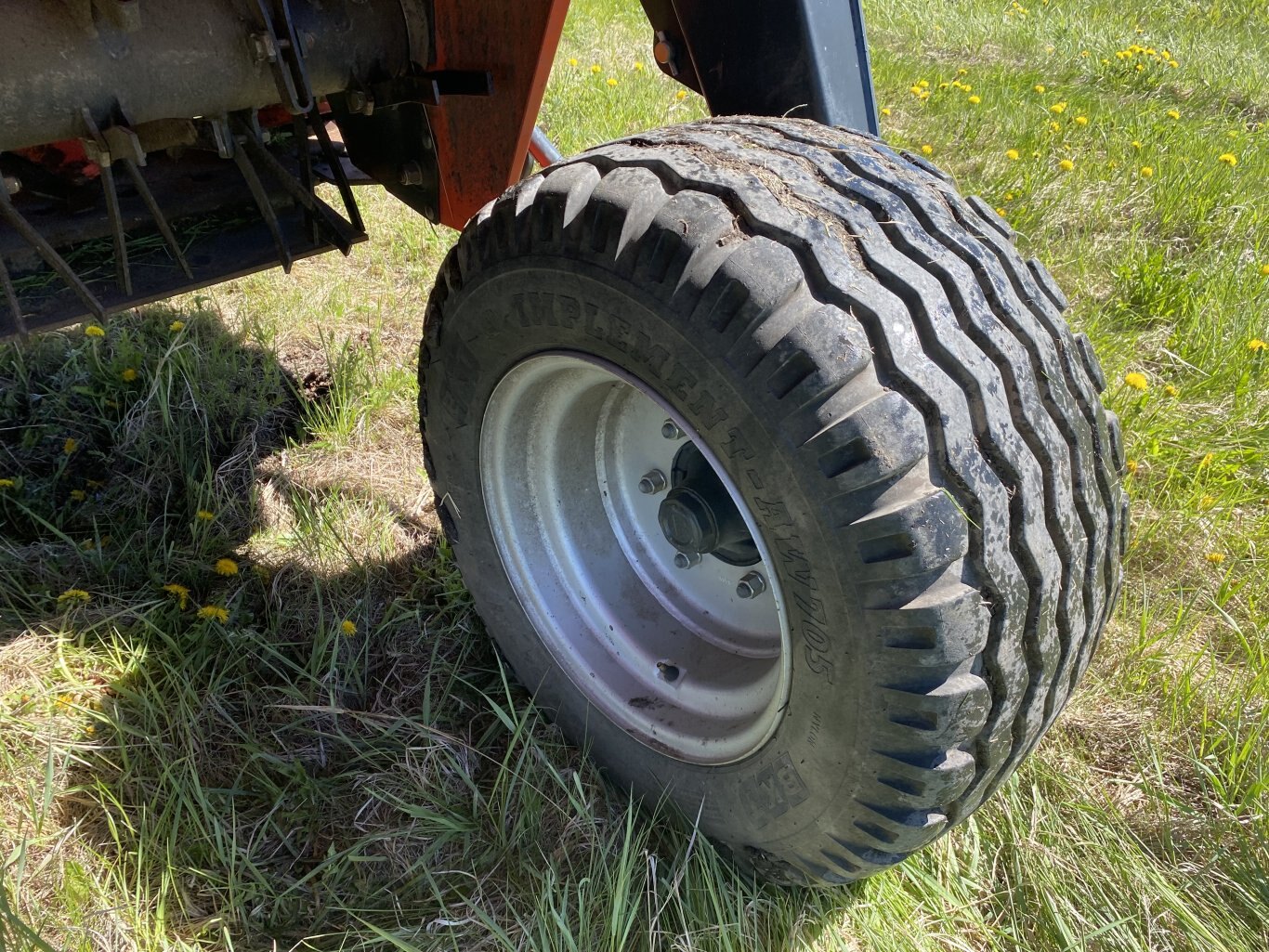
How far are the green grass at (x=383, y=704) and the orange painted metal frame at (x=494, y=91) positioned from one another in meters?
0.89

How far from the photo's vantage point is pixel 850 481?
1229mm

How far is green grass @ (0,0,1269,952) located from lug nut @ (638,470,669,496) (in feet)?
1.54

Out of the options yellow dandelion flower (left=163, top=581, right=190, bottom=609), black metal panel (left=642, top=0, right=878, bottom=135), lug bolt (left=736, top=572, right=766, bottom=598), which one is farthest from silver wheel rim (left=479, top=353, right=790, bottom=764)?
yellow dandelion flower (left=163, top=581, right=190, bottom=609)

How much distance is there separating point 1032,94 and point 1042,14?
7.96 feet

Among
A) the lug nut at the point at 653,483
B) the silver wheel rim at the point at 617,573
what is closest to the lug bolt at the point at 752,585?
the silver wheel rim at the point at 617,573

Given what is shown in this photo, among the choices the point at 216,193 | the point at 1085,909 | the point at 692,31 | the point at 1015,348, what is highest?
the point at 692,31

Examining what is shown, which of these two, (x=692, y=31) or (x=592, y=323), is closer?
(x=592, y=323)

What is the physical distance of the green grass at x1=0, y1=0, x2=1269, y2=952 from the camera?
1.66 m

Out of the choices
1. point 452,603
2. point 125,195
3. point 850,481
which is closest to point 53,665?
point 452,603

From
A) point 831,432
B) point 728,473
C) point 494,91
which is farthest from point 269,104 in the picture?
point 831,432

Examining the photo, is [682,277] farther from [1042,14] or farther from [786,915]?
[1042,14]

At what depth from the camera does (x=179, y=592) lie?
7.18 feet

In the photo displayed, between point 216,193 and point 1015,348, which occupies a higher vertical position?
point 1015,348

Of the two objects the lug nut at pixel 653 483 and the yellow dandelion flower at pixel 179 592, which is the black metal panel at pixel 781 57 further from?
the yellow dandelion flower at pixel 179 592
